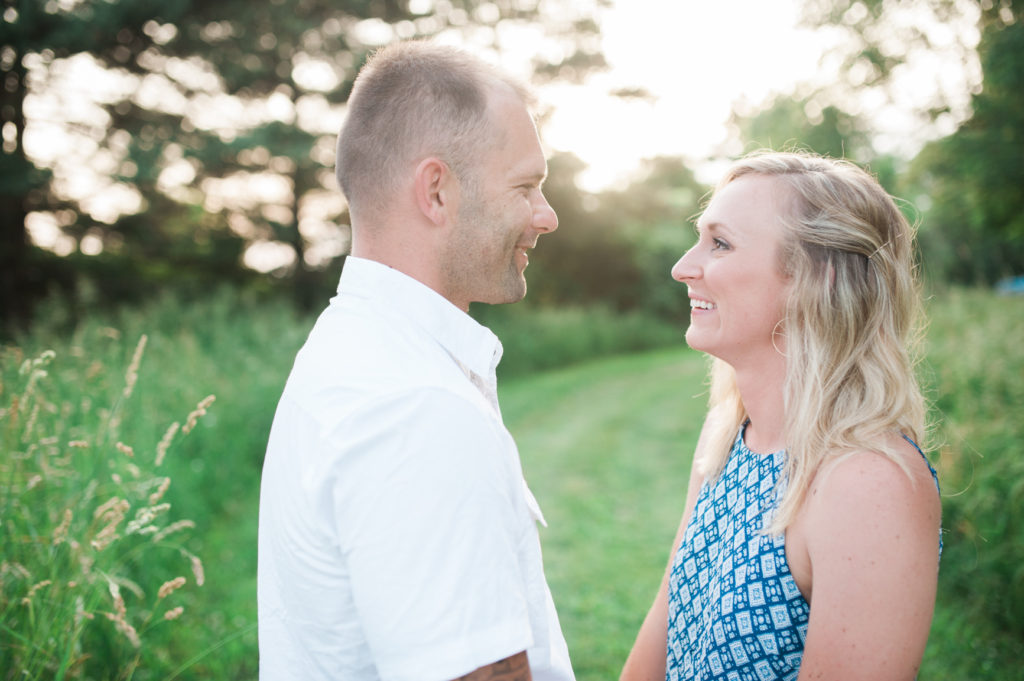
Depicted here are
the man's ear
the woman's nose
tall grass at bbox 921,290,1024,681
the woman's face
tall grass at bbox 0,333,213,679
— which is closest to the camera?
the man's ear

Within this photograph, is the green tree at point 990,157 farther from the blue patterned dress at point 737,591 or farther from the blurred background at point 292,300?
the blue patterned dress at point 737,591

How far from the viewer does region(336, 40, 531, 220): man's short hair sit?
5.50 ft

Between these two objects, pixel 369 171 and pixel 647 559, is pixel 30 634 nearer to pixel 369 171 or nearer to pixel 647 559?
pixel 369 171

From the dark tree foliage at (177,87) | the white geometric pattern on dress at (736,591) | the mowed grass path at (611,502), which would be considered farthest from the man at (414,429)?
the dark tree foliage at (177,87)

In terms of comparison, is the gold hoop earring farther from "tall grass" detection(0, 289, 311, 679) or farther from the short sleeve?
"tall grass" detection(0, 289, 311, 679)

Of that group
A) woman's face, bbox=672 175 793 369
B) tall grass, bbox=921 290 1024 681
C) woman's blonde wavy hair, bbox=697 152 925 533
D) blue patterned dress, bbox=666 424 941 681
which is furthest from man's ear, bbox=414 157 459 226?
tall grass, bbox=921 290 1024 681

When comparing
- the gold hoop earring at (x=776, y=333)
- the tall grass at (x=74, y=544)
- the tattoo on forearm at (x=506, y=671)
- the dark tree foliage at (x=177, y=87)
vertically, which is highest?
the dark tree foliage at (x=177, y=87)

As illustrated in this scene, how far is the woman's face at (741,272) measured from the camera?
1.92 meters

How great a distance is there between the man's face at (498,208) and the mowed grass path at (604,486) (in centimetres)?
302

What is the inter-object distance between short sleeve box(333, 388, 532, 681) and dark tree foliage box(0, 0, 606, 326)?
44.3 feet

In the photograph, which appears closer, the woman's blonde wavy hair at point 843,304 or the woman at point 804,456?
the woman at point 804,456

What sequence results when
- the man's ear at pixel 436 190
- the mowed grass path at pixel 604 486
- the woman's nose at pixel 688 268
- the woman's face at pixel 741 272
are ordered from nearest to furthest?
1. the man's ear at pixel 436 190
2. the woman's face at pixel 741 272
3. the woman's nose at pixel 688 268
4. the mowed grass path at pixel 604 486

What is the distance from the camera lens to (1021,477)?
411cm

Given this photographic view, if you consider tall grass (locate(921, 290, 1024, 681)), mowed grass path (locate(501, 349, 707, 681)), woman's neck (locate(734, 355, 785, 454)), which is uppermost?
woman's neck (locate(734, 355, 785, 454))
